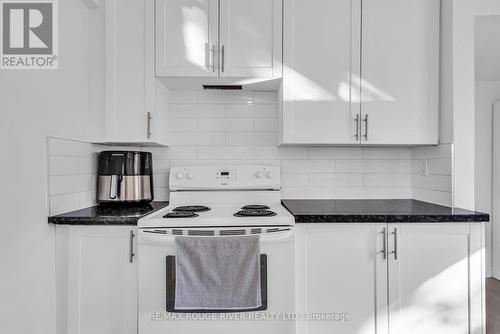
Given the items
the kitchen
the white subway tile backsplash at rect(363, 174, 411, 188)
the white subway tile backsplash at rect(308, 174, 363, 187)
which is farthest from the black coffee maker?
the white subway tile backsplash at rect(363, 174, 411, 188)

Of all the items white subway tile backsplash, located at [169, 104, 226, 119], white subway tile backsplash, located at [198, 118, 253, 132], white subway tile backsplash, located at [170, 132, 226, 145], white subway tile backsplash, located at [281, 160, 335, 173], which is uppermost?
white subway tile backsplash, located at [169, 104, 226, 119]

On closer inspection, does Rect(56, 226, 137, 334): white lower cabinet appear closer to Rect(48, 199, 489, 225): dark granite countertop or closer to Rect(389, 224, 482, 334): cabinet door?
Rect(48, 199, 489, 225): dark granite countertop

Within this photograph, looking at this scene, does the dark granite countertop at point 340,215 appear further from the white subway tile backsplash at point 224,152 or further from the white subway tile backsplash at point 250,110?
the white subway tile backsplash at point 250,110

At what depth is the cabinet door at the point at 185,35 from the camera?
2002 millimetres

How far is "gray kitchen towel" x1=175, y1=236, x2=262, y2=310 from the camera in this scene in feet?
5.26

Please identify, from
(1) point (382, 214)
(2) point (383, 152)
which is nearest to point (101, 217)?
(1) point (382, 214)

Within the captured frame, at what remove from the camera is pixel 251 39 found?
2.01m

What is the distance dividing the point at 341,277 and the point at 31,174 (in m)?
1.65

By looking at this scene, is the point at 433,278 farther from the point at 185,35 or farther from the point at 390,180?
the point at 185,35

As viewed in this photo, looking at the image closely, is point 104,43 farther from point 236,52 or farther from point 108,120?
point 236,52

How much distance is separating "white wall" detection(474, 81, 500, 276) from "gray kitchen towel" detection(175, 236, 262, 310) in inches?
110

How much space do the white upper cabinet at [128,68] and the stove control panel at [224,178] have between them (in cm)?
38

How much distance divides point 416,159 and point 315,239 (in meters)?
1.13

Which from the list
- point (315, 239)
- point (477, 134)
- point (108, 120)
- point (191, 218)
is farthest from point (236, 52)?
point (477, 134)
